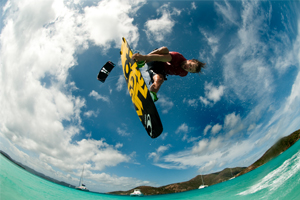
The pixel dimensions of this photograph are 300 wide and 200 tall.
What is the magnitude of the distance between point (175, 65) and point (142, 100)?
141cm

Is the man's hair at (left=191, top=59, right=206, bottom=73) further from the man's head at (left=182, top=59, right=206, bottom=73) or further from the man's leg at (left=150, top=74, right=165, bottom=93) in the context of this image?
the man's leg at (left=150, top=74, right=165, bottom=93)

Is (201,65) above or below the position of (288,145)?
below

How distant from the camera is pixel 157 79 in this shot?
367 centimetres

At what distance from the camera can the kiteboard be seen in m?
2.98

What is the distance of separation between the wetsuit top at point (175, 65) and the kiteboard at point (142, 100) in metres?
0.95

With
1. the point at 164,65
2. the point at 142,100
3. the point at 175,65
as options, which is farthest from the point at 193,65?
the point at 142,100

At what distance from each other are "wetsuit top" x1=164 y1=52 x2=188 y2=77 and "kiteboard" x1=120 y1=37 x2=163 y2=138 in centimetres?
95

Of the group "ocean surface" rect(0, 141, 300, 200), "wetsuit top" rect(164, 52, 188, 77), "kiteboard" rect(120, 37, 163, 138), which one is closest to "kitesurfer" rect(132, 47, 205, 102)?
"wetsuit top" rect(164, 52, 188, 77)

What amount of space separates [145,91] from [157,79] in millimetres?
669

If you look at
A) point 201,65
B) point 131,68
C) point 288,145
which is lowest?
point 201,65

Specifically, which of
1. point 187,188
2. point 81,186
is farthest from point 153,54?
point 187,188

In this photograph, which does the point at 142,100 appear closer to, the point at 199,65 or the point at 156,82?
the point at 156,82

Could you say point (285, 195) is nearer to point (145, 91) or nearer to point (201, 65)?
point (201, 65)

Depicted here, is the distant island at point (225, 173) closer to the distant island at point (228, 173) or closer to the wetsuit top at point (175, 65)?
the distant island at point (228, 173)
